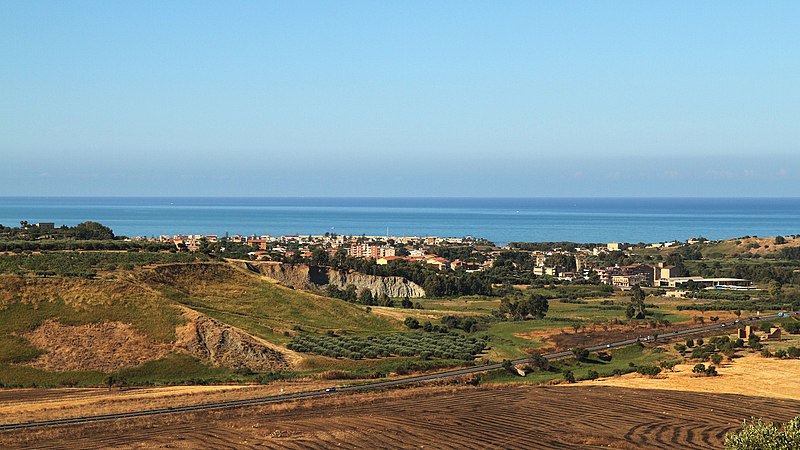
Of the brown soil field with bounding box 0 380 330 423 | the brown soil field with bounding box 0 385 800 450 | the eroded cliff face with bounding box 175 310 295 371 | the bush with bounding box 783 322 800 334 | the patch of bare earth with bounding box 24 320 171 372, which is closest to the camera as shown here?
the brown soil field with bounding box 0 385 800 450

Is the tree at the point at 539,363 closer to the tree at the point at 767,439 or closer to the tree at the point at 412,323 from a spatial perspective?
the tree at the point at 412,323

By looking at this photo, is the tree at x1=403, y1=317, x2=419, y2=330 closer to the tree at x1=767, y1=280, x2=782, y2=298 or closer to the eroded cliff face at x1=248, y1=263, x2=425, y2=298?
the eroded cliff face at x1=248, y1=263, x2=425, y2=298

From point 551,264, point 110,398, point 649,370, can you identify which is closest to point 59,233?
point 110,398

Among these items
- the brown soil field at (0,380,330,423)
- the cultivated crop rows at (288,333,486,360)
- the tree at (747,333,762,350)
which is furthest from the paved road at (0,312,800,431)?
the tree at (747,333,762,350)

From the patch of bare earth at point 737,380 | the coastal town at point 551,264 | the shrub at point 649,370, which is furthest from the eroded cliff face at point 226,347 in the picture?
the coastal town at point 551,264

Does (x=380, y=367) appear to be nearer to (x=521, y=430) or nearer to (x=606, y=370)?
(x=606, y=370)

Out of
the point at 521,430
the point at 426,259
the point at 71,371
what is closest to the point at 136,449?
the point at 521,430
